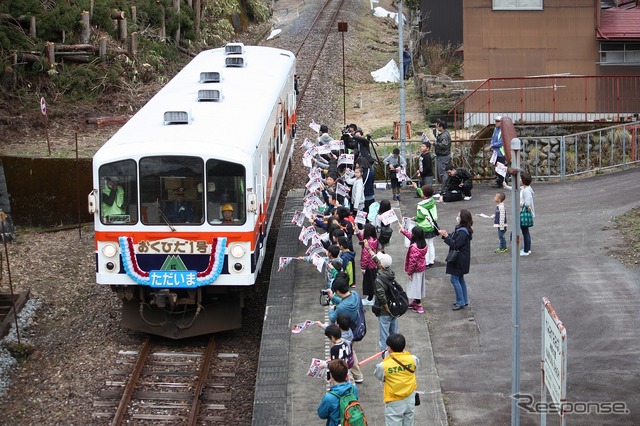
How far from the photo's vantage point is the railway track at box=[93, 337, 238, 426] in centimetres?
1278

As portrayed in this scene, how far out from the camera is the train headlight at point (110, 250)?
14.3m

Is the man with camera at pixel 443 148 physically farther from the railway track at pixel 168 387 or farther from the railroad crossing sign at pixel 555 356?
the railroad crossing sign at pixel 555 356

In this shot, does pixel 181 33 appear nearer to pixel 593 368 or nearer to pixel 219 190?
pixel 219 190

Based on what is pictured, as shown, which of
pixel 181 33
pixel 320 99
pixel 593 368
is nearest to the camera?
pixel 593 368

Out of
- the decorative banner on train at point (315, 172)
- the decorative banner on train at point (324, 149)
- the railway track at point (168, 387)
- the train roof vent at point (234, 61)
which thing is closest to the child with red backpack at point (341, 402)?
the railway track at point (168, 387)

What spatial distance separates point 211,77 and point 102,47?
9.51m

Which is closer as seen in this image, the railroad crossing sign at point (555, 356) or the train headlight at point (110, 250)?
the railroad crossing sign at point (555, 356)

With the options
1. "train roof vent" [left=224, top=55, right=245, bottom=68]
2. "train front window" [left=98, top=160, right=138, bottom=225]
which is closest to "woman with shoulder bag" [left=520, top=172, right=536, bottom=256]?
"train front window" [left=98, top=160, right=138, bottom=225]

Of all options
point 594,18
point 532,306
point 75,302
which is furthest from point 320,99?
point 532,306

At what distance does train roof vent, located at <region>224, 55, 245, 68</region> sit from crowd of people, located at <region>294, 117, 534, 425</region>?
6.96ft

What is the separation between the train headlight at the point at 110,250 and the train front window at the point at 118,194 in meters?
0.31

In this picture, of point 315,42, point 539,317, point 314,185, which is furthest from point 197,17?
point 539,317

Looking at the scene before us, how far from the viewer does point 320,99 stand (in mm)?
30078

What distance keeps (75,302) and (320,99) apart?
47.1 feet
